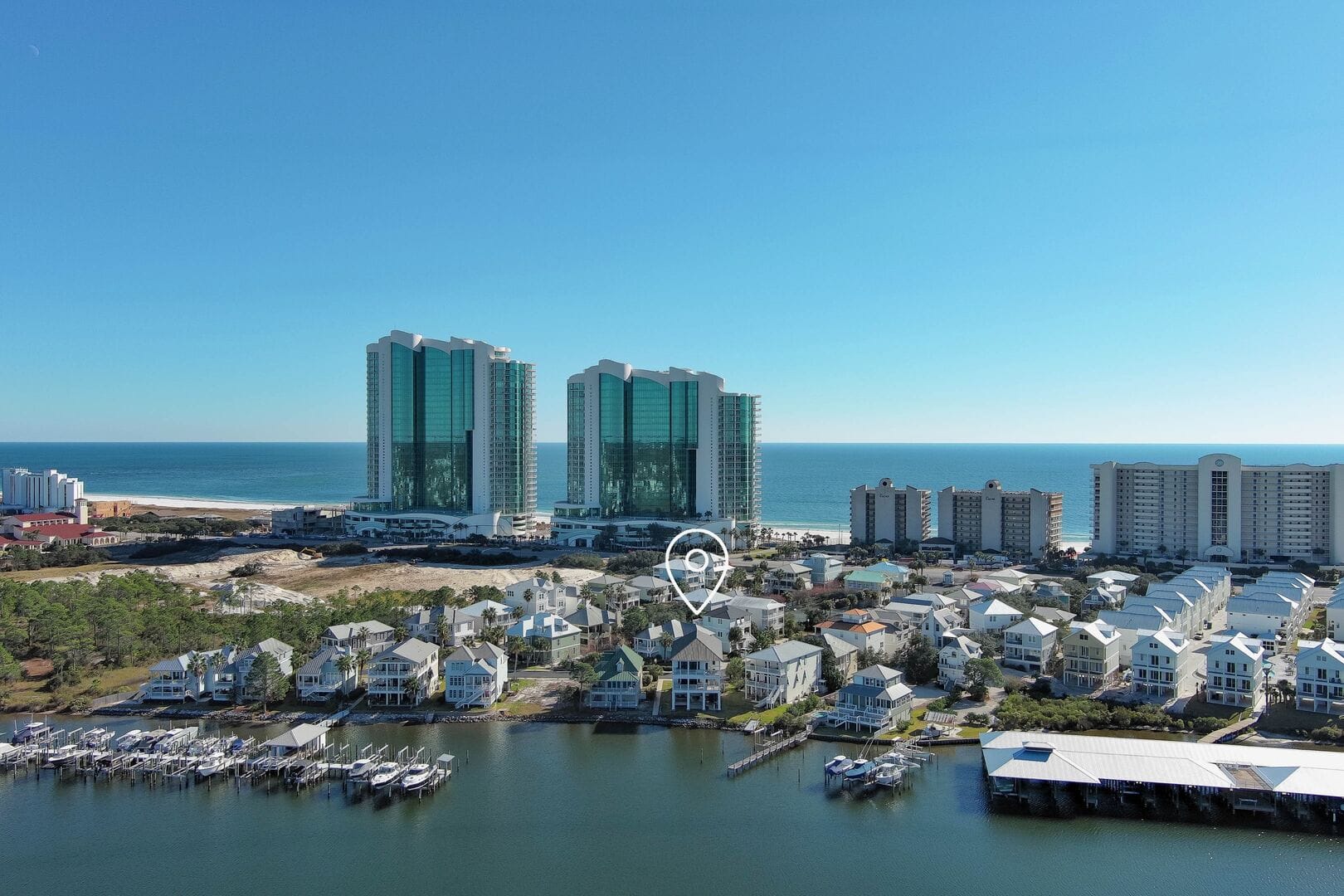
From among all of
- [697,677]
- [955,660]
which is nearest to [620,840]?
[697,677]

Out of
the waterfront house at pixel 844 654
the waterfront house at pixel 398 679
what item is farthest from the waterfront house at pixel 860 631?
the waterfront house at pixel 398 679

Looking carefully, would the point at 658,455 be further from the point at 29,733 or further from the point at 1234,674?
the point at 29,733

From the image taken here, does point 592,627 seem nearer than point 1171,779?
No

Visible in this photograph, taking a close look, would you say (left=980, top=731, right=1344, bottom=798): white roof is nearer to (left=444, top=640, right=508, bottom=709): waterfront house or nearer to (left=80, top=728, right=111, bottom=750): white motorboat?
(left=444, top=640, right=508, bottom=709): waterfront house

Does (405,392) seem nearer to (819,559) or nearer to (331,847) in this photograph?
(819,559)

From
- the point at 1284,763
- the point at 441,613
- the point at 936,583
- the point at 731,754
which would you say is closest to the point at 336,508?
the point at 441,613

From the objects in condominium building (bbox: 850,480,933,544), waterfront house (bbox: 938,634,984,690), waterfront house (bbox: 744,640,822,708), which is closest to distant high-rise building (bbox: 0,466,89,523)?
condominium building (bbox: 850,480,933,544)
